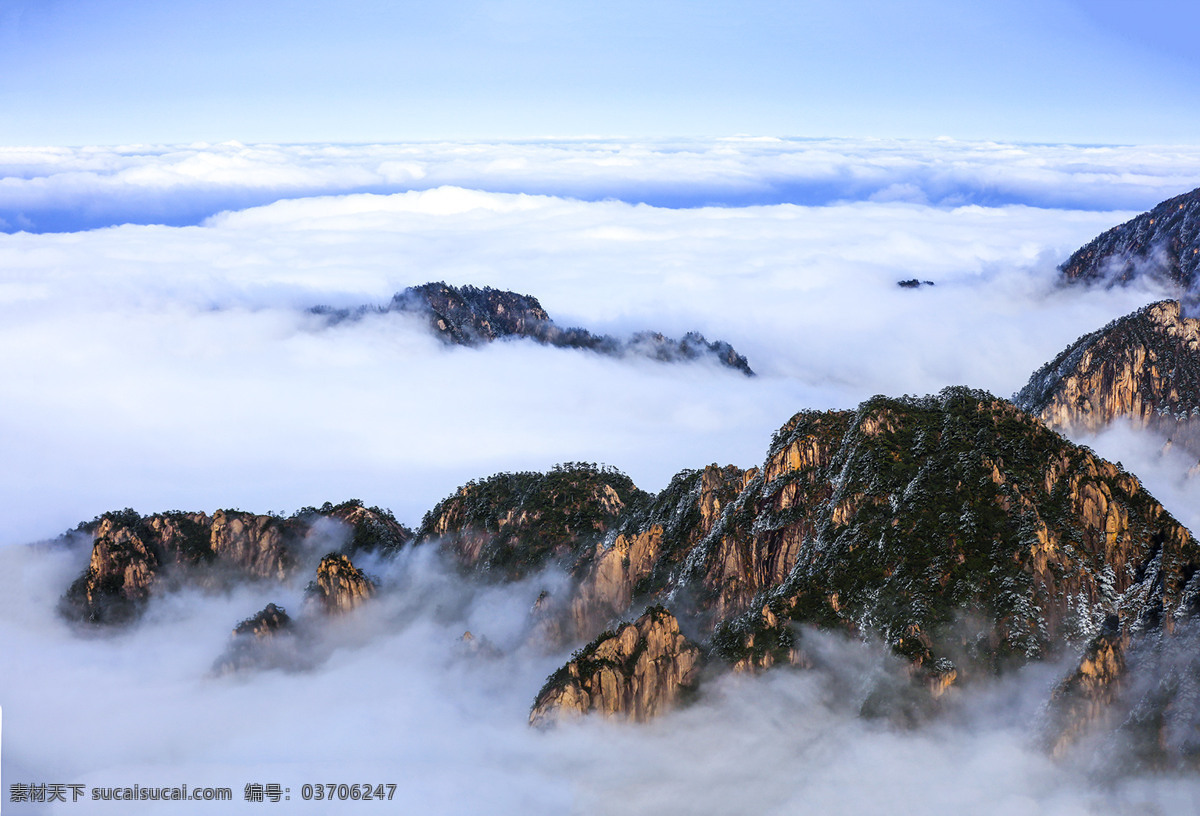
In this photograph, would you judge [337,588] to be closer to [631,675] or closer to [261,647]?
[261,647]

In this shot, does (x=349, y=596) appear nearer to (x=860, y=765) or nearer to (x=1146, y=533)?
(x=860, y=765)

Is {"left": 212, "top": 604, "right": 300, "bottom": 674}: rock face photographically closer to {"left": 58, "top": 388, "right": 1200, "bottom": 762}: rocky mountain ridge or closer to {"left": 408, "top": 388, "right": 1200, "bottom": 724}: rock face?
{"left": 58, "top": 388, "right": 1200, "bottom": 762}: rocky mountain ridge

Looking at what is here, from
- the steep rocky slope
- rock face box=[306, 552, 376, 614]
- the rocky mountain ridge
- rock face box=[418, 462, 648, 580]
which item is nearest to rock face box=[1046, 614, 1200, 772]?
the rocky mountain ridge

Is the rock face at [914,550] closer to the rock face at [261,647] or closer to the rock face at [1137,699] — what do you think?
the rock face at [1137,699]

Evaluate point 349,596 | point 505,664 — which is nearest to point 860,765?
point 505,664

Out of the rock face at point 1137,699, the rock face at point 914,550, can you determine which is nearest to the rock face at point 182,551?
the rock face at point 914,550
